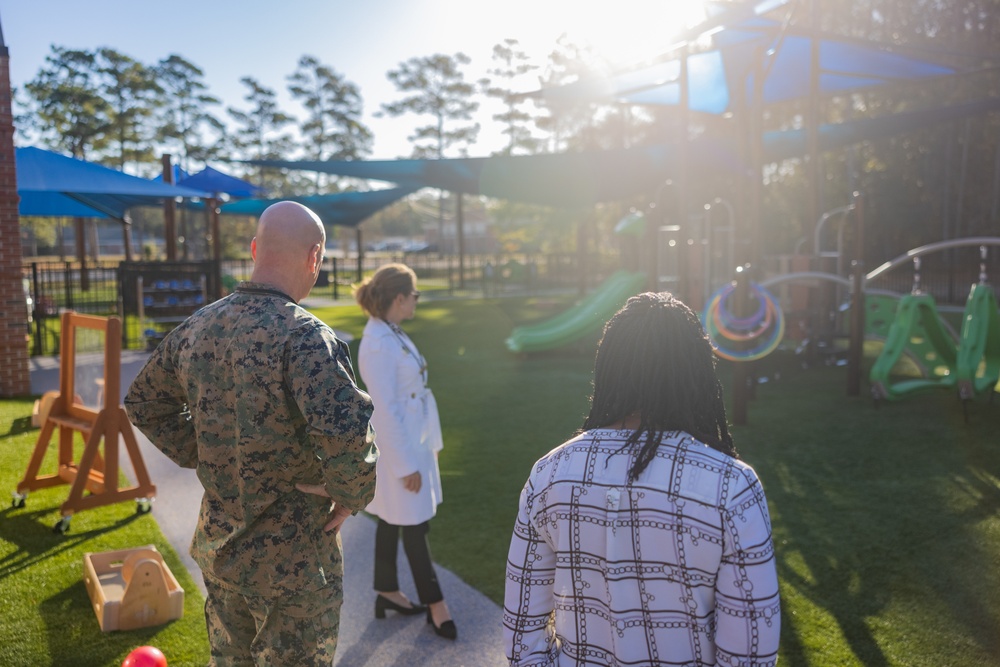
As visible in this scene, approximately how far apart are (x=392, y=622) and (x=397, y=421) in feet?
3.83

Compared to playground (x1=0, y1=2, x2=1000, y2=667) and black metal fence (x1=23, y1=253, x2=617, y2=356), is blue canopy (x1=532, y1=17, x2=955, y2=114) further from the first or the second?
black metal fence (x1=23, y1=253, x2=617, y2=356)

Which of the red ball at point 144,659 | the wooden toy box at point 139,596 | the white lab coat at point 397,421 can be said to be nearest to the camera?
the red ball at point 144,659

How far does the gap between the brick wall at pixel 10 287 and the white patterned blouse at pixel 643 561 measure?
10860 mm

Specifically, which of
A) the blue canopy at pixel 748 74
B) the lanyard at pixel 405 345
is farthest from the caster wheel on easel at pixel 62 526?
the blue canopy at pixel 748 74

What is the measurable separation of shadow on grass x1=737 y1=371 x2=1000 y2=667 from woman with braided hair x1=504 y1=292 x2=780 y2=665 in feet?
7.64

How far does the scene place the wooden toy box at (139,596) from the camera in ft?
13.5

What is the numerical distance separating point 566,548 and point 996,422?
793 centimetres

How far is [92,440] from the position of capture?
550cm

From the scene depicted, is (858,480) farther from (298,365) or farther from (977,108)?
(977,108)

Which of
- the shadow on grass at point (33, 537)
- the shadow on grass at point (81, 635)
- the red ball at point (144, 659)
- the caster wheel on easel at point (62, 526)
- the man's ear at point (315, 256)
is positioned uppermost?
the man's ear at point (315, 256)

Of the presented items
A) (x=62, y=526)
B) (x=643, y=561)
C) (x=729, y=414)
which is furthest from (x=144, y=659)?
(x=729, y=414)

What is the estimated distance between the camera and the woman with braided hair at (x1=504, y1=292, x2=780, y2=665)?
1686 mm

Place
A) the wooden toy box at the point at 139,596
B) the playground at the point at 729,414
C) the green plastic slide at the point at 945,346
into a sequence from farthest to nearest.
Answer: the green plastic slide at the point at 945,346 < the playground at the point at 729,414 < the wooden toy box at the point at 139,596

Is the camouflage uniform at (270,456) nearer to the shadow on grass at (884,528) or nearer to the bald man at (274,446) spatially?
the bald man at (274,446)
